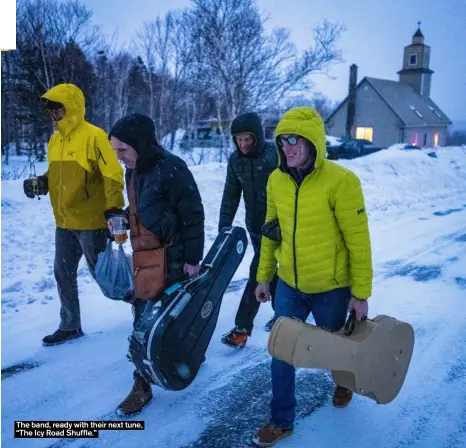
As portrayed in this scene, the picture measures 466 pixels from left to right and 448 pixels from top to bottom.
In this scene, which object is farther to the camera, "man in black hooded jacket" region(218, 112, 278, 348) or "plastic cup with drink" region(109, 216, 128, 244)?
"man in black hooded jacket" region(218, 112, 278, 348)

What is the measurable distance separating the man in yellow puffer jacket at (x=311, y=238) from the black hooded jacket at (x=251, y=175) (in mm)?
871

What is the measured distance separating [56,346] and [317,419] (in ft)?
6.34

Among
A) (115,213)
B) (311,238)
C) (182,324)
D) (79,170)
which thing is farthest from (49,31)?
(311,238)

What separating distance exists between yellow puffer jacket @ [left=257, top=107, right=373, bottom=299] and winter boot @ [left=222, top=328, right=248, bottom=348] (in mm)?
1142

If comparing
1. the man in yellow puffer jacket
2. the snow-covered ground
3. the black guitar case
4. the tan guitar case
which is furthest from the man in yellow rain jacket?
the tan guitar case

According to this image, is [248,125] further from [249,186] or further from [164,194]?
[164,194]

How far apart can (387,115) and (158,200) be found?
1787 centimetres

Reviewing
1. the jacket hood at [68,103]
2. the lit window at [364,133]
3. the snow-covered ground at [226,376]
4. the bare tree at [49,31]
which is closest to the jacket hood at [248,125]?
the jacket hood at [68,103]

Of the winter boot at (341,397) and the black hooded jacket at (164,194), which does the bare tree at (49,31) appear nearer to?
the black hooded jacket at (164,194)

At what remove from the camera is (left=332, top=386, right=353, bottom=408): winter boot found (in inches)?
98.2

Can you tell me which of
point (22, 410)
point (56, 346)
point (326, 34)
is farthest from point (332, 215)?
point (326, 34)

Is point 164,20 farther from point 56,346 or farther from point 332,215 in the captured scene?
point 332,215

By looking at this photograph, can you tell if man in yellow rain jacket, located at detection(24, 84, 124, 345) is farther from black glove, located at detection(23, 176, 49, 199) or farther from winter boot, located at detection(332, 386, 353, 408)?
winter boot, located at detection(332, 386, 353, 408)

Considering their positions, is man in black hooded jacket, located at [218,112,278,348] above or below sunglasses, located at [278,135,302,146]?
below
